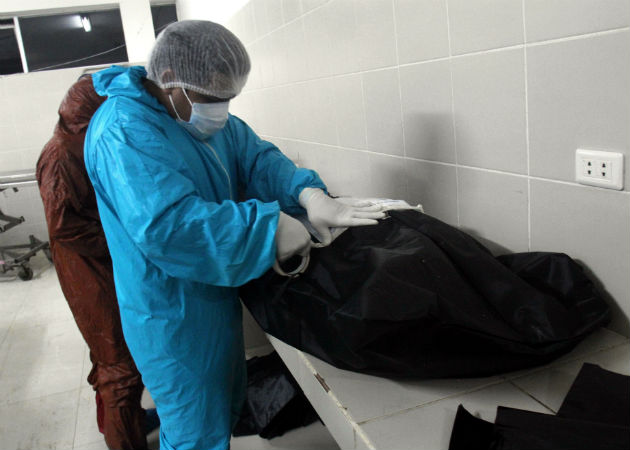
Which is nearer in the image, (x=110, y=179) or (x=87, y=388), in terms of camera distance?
(x=110, y=179)

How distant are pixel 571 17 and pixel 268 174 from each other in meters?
0.87

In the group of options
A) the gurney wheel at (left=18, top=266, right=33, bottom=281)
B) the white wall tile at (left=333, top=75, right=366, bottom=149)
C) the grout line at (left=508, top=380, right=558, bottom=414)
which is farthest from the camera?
the gurney wheel at (left=18, top=266, right=33, bottom=281)

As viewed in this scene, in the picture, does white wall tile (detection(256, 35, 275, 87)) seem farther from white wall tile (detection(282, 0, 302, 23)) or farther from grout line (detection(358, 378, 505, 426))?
grout line (detection(358, 378, 505, 426))

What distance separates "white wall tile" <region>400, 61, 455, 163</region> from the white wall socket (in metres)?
0.42

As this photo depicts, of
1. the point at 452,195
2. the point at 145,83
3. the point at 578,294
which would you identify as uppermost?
the point at 145,83

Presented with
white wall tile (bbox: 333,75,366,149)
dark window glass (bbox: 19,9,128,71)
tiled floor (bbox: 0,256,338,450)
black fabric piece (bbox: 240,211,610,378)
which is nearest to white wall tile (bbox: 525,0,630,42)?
black fabric piece (bbox: 240,211,610,378)

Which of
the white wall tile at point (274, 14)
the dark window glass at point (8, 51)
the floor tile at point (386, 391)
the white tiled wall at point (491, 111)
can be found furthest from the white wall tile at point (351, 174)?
the dark window glass at point (8, 51)

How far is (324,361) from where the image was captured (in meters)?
1.13

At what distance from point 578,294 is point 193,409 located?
96 cm

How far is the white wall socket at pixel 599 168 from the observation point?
1013mm

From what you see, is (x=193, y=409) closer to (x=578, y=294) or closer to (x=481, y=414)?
(x=481, y=414)

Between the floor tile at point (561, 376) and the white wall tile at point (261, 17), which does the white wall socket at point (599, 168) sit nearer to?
→ the floor tile at point (561, 376)

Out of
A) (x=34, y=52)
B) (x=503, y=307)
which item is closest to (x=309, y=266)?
(x=503, y=307)

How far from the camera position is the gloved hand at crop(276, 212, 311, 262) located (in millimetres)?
1124
